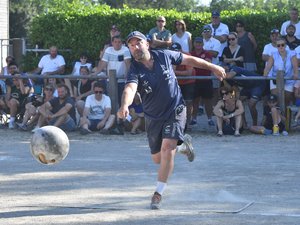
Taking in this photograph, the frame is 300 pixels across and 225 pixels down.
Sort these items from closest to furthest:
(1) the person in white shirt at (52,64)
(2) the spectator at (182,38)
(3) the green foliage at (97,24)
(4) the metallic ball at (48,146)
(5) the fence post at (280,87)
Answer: (4) the metallic ball at (48,146), (5) the fence post at (280,87), (2) the spectator at (182,38), (1) the person in white shirt at (52,64), (3) the green foliage at (97,24)

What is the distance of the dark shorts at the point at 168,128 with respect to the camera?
28.9 feet

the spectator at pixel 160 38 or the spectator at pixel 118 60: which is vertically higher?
the spectator at pixel 160 38

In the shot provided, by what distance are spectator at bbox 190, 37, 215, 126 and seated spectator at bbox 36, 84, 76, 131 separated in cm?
256

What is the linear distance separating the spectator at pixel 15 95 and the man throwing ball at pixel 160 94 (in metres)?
8.58

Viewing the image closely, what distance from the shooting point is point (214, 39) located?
57.9 ft

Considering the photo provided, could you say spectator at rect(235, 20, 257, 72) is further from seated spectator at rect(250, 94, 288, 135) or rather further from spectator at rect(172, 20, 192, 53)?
seated spectator at rect(250, 94, 288, 135)

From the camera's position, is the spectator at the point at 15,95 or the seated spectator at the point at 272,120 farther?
the spectator at the point at 15,95

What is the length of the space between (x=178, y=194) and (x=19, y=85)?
338 inches

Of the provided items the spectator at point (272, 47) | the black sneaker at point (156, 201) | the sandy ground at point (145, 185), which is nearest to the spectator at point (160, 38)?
the spectator at point (272, 47)

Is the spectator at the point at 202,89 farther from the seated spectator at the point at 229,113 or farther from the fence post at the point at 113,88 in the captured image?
the fence post at the point at 113,88

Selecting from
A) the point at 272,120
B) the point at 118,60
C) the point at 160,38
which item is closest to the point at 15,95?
the point at 118,60

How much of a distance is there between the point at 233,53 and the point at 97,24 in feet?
18.0

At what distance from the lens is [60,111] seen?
16.1m

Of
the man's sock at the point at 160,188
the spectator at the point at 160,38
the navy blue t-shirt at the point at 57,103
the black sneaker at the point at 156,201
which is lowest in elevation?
the navy blue t-shirt at the point at 57,103
